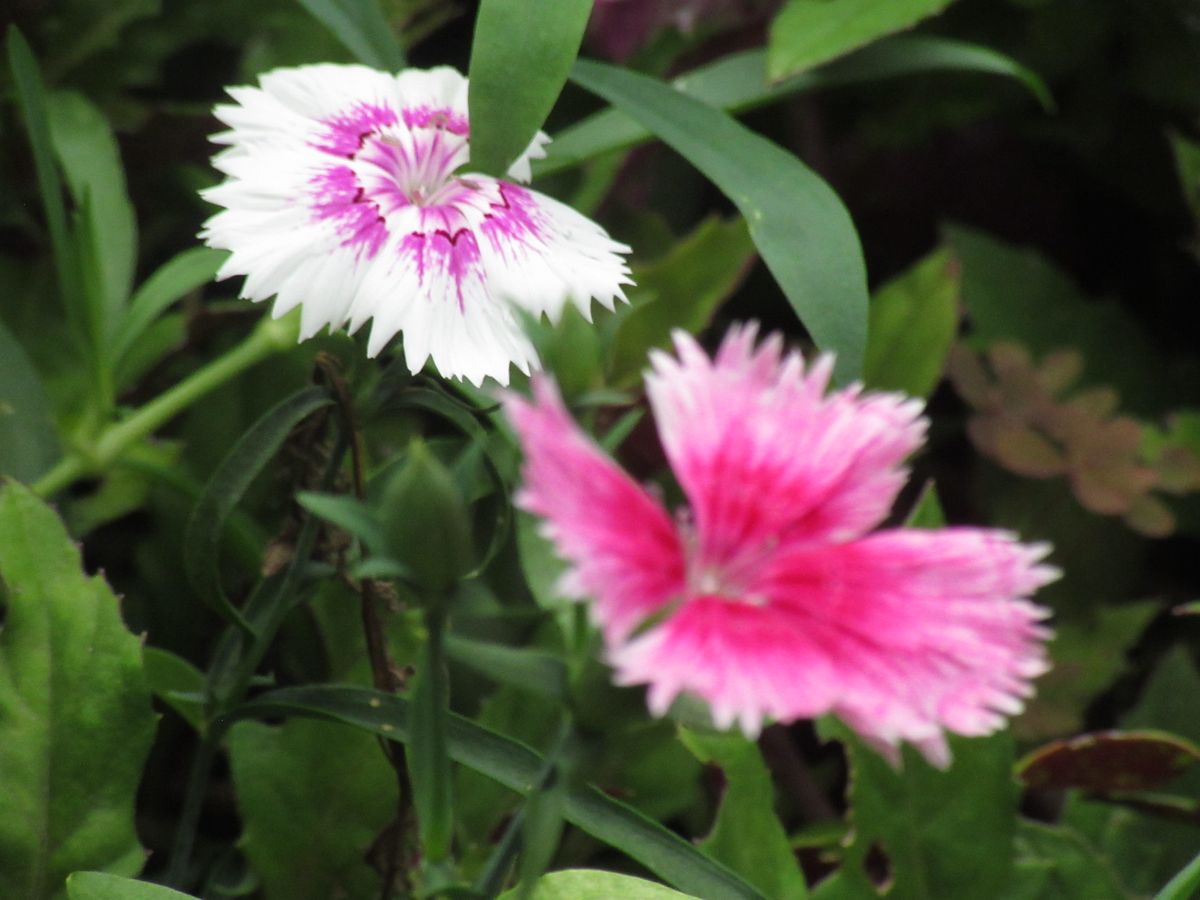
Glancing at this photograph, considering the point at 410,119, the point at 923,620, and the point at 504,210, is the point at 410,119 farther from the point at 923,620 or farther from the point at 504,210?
the point at 923,620

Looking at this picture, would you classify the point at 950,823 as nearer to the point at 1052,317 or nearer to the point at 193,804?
the point at 193,804

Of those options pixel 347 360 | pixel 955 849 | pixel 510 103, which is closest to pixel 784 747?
pixel 955 849

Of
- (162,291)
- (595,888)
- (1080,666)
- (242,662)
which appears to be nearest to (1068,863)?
(1080,666)

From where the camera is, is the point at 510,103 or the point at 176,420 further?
the point at 176,420

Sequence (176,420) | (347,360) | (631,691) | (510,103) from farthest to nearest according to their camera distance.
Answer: (176,420), (347,360), (510,103), (631,691)

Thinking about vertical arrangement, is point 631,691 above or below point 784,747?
above

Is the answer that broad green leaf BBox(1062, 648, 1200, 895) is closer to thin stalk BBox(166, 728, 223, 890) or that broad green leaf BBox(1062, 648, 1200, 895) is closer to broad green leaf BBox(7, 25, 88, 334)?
thin stalk BBox(166, 728, 223, 890)

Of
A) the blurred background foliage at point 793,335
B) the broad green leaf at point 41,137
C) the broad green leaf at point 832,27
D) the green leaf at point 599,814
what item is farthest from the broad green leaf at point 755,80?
the green leaf at point 599,814
